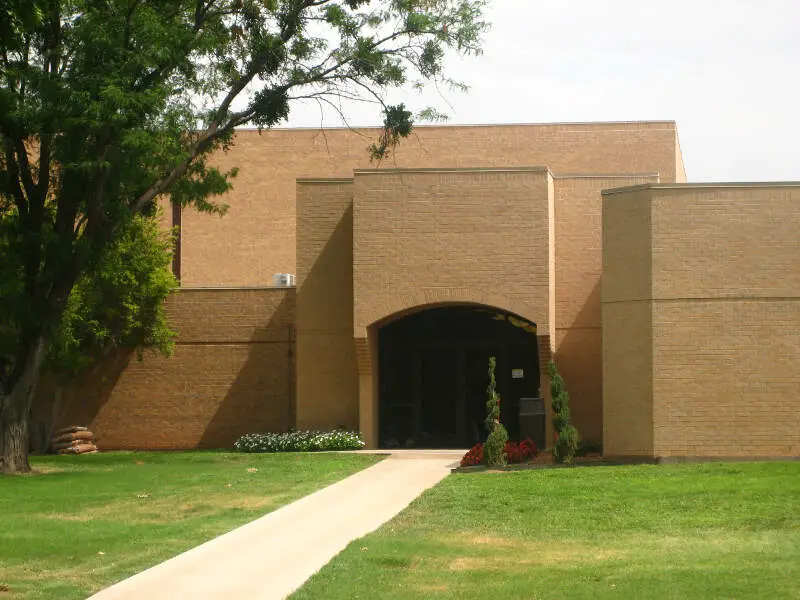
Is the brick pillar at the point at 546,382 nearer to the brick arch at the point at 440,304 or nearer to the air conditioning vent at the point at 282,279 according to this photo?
the brick arch at the point at 440,304

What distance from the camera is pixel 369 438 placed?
1224 inches

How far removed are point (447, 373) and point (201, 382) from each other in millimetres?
7020

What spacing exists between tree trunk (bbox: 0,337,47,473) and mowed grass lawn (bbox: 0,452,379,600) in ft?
2.27

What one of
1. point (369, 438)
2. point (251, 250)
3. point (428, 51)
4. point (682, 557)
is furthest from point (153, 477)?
point (251, 250)

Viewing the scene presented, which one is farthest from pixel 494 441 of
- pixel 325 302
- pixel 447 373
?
pixel 325 302

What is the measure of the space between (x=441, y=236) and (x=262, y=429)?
827 cm

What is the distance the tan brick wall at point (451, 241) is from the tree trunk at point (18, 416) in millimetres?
8038

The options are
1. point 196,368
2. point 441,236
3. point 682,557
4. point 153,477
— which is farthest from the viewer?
point 196,368

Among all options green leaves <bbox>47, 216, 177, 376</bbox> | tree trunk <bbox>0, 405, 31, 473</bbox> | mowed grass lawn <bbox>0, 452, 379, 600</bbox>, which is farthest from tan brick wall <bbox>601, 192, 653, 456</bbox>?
green leaves <bbox>47, 216, 177, 376</bbox>

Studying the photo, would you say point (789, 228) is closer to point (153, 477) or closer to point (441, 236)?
point (441, 236)

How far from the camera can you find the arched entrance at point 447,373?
3281 centimetres

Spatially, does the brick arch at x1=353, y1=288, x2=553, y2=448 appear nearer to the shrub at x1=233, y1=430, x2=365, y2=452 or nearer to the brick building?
the brick building

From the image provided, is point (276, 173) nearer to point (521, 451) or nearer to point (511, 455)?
point (521, 451)

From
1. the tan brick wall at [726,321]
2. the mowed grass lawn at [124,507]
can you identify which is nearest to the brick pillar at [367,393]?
the mowed grass lawn at [124,507]
